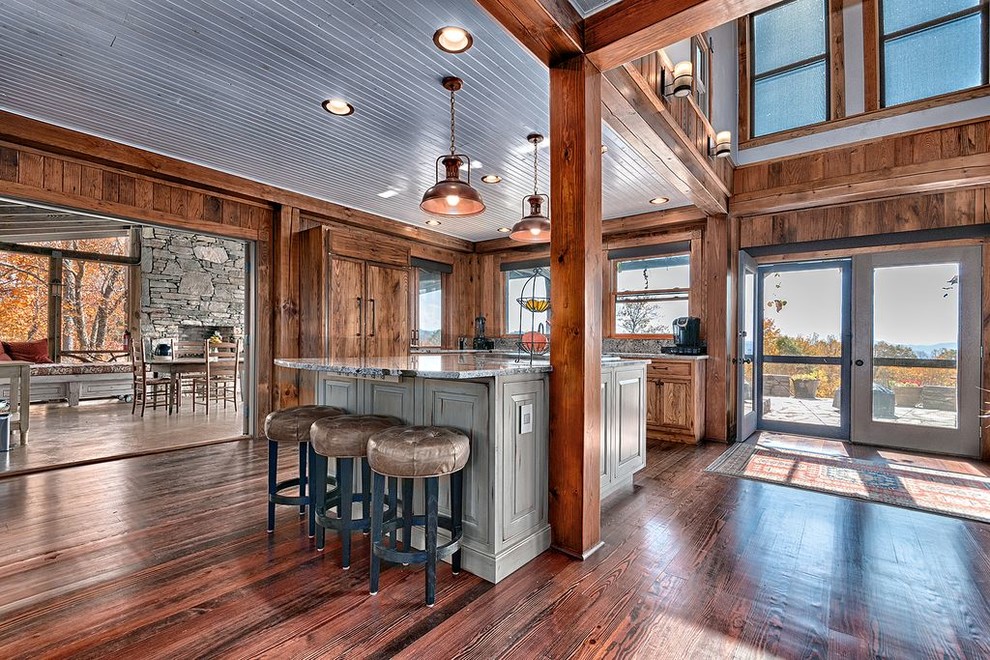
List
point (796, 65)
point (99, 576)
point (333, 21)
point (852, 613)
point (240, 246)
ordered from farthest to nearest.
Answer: point (240, 246)
point (796, 65)
point (333, 21)
point (99, 576)
point (852, 613)

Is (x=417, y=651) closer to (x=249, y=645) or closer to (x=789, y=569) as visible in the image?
(x=249, y=645)

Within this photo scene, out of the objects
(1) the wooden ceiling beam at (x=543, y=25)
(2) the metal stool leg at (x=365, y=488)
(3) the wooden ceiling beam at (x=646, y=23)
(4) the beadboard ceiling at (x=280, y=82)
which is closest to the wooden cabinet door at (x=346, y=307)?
(4) the beadboard ceiling at (x=280, y=82)

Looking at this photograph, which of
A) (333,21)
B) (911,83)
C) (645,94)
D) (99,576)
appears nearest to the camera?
(99,576)

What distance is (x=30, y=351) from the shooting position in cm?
709

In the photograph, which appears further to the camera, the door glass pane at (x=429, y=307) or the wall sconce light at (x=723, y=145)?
the door glass pane at (x=429, y=307)

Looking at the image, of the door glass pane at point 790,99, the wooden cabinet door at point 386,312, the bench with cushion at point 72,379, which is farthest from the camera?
the bench with cushion at point 72,379

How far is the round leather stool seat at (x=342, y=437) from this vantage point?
214cm

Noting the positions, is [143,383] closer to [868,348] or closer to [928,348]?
[868,348]

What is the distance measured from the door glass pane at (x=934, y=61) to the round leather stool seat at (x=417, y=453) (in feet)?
17.1

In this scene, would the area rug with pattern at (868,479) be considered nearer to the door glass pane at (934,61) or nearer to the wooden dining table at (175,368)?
the door glass pane at (934,61)

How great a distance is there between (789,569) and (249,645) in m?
2.36

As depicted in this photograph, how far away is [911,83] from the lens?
421cm

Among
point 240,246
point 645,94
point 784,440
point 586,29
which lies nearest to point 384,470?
point 586,29

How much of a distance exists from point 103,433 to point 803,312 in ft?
25.9
